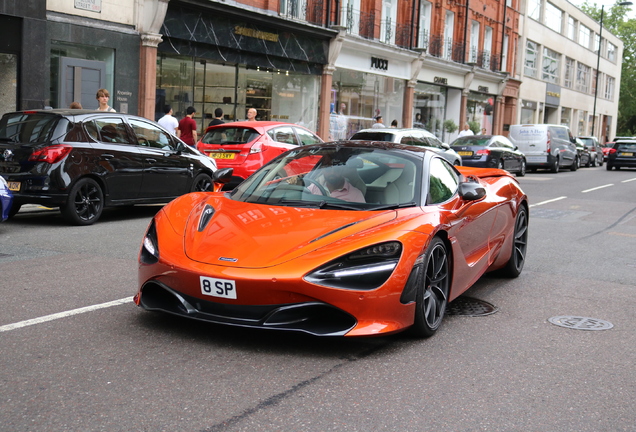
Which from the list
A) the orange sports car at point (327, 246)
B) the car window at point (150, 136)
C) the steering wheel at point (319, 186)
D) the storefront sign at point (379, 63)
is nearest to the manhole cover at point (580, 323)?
the orange sports car at point (327, 246)

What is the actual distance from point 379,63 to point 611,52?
55467mm

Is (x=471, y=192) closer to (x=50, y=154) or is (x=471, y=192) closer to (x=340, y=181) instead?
(x=340, y=181)

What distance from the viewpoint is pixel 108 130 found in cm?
1068

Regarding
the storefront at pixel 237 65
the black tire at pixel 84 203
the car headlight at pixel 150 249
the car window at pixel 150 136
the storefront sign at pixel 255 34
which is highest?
the storefront sign at pixel 255 34

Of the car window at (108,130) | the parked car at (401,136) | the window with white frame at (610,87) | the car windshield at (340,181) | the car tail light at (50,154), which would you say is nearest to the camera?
the car windshield at (340,181)

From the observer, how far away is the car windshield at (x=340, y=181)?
5355 millimetres

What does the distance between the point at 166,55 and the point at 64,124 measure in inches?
416

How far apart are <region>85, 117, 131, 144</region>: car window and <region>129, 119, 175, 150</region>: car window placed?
8.6 inches

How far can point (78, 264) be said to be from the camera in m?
7.18

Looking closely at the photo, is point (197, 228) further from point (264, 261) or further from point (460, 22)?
point (460, 22)

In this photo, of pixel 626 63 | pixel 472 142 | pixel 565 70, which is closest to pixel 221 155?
pixel 472 142

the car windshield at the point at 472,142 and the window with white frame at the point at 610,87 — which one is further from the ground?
the window with white frame at the point at 610,87

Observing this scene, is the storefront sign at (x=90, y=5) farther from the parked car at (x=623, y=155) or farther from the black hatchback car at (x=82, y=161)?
the parked car at (x=623, y=155)

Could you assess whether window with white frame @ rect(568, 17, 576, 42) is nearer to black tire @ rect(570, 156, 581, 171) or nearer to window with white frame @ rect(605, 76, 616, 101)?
window with white frame @ rect(605, 76, 616, 101)
